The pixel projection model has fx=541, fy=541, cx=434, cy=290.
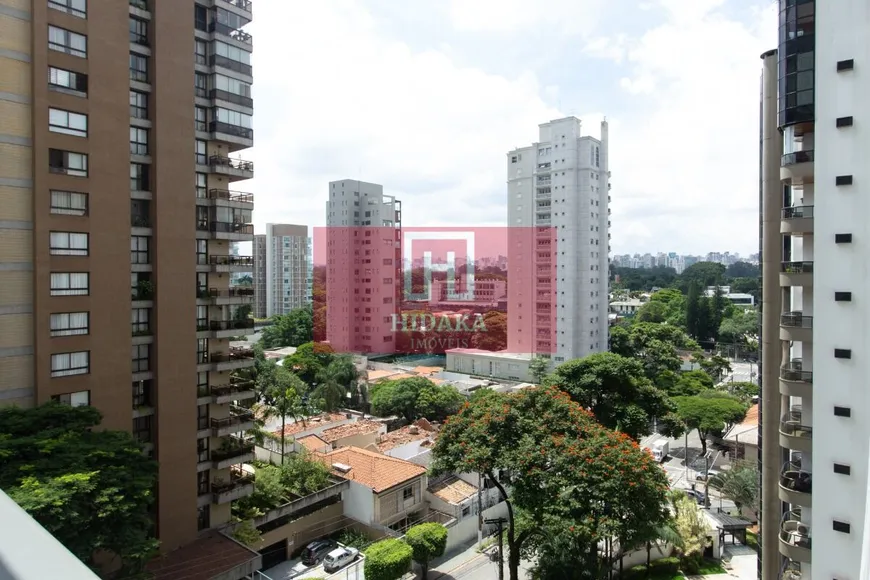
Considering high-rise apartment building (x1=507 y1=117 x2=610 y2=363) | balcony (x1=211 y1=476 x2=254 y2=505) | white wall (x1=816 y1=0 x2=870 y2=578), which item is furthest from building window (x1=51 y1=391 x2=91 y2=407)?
high-rise apartment building (x1=507 y1=117 x2=610 y2=363)

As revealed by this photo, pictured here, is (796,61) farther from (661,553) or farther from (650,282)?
(650,282)

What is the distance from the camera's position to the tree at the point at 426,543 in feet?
46.0

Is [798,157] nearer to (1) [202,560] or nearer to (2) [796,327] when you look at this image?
(2) [796,327]

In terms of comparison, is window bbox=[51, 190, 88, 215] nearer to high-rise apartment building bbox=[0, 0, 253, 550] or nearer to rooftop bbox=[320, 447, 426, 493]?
high-rise apartment building bbox=[0, 0, 253, 550]

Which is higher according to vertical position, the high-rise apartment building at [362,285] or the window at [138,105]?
the window at [138,105]

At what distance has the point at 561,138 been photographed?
37.4 m

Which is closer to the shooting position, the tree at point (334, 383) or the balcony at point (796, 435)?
the balcony at point (796, 435)

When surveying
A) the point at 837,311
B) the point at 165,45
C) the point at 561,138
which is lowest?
the point at 837,311

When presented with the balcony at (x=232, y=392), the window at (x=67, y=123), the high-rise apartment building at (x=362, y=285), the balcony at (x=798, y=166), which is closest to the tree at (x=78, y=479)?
the balcony at (x=232, y=392)

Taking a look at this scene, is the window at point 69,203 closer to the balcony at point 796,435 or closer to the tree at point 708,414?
the balcony at point 796,435

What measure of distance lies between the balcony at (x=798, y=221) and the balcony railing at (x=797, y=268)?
55 cm

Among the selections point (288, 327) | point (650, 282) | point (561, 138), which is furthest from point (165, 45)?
point (650, 282)

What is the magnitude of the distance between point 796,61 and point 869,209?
2.92 m

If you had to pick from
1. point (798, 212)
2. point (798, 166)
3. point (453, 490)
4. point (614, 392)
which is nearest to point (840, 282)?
point (798, 212)
